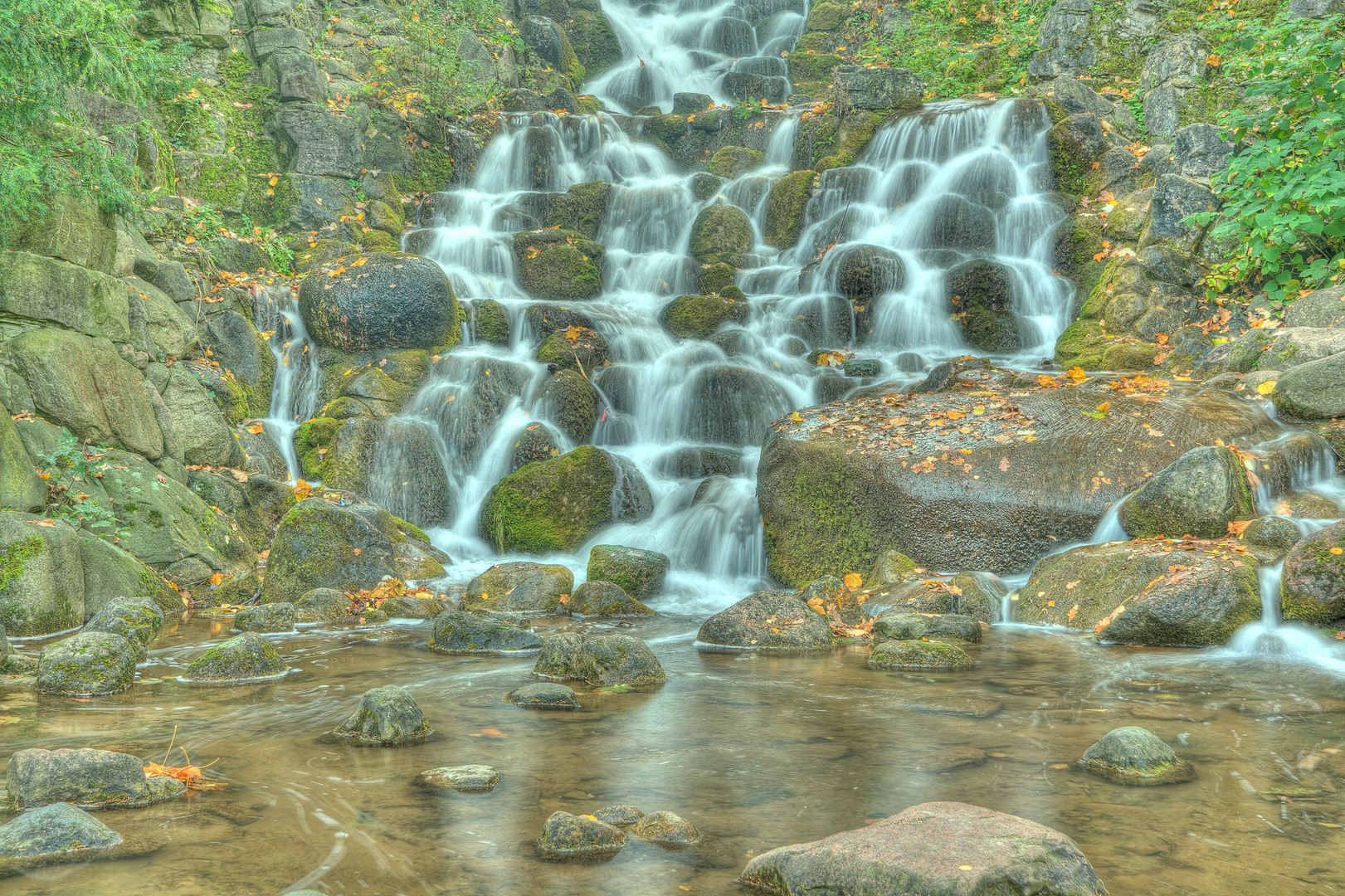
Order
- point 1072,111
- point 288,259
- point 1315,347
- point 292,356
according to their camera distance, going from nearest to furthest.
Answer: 1. point 1315,347
2. point 292,356
3. point 288,259
4. point 1072,111

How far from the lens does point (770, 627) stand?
621cm

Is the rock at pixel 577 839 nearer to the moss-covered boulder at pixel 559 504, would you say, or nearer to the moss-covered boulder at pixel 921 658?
the moss-covered boulder at pixel 921 658

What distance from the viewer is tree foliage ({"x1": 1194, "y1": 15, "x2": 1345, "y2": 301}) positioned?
8969mm

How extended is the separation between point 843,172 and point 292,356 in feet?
32.7

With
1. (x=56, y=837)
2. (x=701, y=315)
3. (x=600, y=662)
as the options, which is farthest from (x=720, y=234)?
(x=56, y=837)

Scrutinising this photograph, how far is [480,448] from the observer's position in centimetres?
1162

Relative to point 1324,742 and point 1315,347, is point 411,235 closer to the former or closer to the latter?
point 1315,347

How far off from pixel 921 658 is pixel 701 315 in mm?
9240

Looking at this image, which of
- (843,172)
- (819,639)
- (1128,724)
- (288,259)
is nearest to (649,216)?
(843,172)

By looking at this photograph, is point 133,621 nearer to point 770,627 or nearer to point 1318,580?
point 770,627

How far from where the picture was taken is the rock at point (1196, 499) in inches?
262

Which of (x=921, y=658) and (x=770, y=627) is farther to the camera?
(x=770, y=627)

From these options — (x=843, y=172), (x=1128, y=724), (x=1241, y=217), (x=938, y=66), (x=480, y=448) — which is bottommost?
(x=1128, y=724)

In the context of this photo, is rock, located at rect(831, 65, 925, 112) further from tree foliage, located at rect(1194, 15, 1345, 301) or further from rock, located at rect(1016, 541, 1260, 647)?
rock, located at rect(1016, 541, 1260, 647)
